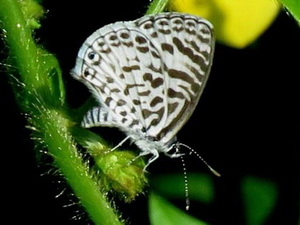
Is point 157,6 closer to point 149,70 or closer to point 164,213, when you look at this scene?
point 149,70

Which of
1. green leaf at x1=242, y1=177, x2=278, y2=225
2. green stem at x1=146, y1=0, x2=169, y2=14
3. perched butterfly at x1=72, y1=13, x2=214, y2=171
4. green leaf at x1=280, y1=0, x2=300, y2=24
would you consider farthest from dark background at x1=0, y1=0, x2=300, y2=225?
green leaf at x1=280, y1=0, x2=300, y2=24

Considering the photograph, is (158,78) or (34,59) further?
(158,78)

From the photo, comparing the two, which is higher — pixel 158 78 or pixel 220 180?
pixel 158 78

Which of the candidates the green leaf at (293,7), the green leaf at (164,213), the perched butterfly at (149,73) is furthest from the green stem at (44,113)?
the green leaf at (293,7)

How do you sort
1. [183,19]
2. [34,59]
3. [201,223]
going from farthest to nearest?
[201,223], [183,19], [34,59]

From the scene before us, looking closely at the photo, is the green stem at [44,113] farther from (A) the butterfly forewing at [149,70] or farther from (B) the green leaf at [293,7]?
(B) the green leaf at [293,7]

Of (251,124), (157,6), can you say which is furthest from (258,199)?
(157,6)

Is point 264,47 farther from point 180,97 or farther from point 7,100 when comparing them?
point 7,100

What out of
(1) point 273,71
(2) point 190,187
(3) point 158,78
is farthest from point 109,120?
(1) point 273,71
